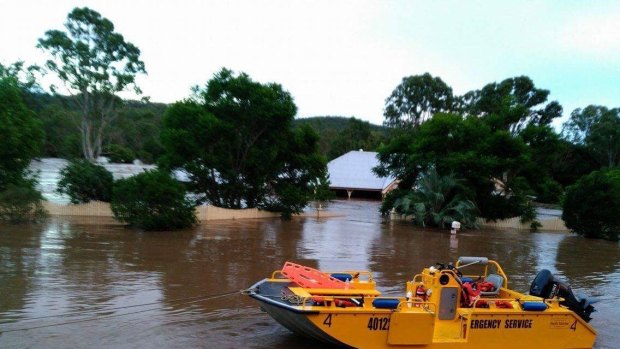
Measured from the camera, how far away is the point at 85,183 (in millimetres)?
24328

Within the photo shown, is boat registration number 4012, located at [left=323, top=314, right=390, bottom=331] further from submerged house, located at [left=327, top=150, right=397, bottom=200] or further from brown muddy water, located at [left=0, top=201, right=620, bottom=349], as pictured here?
submerged house, located at [left=327, top=150, right=397, bottom=200]

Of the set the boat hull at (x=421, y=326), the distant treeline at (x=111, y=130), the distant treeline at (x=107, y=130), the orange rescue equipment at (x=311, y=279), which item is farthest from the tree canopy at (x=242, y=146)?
the boat hull at (x=421, y=326)

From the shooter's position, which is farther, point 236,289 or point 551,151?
point 551,151

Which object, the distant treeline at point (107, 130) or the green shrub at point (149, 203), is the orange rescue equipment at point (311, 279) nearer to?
the green shrub at point (149, 203)

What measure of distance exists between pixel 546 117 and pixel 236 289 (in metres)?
59.0

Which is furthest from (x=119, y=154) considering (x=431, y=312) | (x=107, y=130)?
(x=431, y=312)

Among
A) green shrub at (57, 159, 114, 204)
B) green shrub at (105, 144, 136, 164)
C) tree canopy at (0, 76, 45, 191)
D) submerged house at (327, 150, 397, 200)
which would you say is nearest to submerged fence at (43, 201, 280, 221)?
green shrub at (57, 159, 114, 204)

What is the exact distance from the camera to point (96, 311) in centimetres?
932

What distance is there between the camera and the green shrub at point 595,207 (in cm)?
2692

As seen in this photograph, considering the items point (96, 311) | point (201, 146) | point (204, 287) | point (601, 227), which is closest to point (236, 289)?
point (204, 287)

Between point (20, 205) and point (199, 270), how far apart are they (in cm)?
1059

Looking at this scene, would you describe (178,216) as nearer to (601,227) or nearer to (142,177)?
(142,177)

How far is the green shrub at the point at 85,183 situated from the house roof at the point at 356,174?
99.5 ft

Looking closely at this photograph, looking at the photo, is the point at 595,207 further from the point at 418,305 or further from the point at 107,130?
the point at 107,130
